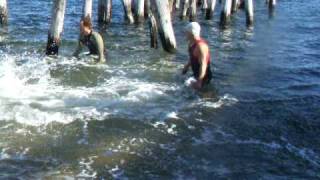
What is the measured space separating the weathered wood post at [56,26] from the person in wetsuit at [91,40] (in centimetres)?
66

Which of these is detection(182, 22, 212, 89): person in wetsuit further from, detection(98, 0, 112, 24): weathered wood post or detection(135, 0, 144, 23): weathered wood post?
detection(98, 0, 112, 24): weathered wood post

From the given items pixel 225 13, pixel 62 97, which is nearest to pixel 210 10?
pixel 225 13

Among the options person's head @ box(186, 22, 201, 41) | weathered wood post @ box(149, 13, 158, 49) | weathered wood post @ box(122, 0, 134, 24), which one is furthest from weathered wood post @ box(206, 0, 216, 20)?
person's head @ box(186, 22, 201, 41)

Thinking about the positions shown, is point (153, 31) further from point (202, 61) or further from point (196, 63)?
point (202, 61)

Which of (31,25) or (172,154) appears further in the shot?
(31,25)

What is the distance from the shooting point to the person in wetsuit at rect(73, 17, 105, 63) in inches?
554

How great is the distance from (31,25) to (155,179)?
14438 millimetres

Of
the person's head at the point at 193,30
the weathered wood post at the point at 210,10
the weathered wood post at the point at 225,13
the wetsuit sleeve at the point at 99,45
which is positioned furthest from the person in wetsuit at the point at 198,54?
the weathered wood post at the point at 210,10

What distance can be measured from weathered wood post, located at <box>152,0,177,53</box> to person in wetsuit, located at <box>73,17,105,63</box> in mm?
1866

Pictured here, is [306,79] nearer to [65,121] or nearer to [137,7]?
[65,121]

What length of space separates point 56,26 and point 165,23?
2.68 meters

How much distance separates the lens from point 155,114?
10.9 meters

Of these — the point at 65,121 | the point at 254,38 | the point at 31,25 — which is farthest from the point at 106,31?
the point at 65,121

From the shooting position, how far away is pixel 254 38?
2012 cm
